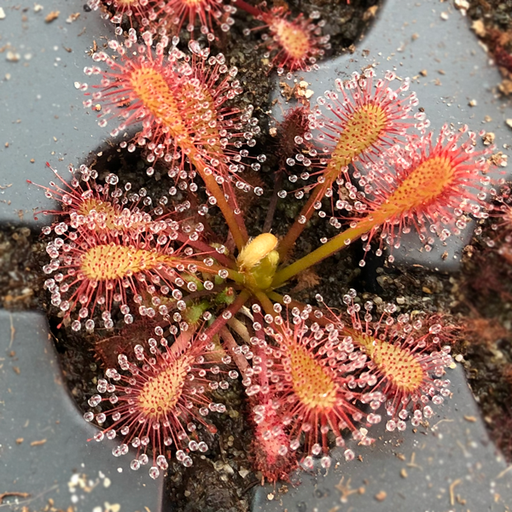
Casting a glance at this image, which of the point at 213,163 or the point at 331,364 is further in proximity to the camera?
the point at 213,163

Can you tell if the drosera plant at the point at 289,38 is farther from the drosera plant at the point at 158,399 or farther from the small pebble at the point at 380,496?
the small pebble at the point at 380,496

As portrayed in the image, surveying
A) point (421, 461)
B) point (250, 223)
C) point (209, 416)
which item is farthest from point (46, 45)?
point (421, 461)

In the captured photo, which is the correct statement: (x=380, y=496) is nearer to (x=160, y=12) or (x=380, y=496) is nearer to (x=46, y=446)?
(x=46, y=446)

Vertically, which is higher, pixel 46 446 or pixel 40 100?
pixel 40 100

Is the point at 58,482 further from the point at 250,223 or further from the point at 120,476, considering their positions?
the point at 250,223

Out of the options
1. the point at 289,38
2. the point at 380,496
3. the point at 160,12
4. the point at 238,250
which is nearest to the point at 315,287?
the point at 238,250
